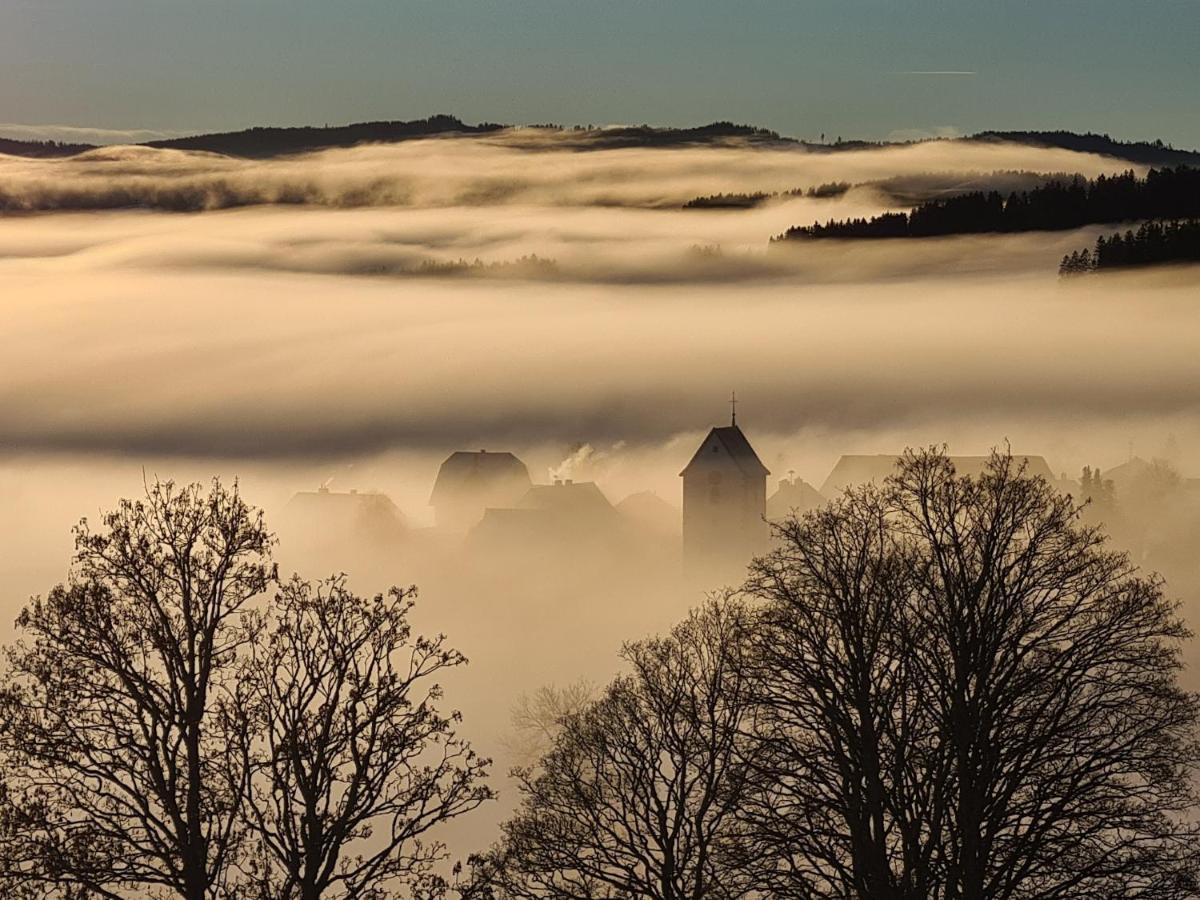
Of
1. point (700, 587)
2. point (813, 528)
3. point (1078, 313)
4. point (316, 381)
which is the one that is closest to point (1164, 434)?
point (1078, 313)

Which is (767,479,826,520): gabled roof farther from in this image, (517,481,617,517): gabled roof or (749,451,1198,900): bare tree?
(749,451,1198,900): bare tree

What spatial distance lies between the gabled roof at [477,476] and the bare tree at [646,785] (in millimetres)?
137802

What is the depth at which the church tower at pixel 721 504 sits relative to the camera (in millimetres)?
159375

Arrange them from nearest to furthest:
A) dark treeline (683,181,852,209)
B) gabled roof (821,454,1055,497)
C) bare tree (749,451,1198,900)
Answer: bare tree (749,451,1198,900) < gabled roof (821,454,1055,497) < dark treeline (683,181,852,209)

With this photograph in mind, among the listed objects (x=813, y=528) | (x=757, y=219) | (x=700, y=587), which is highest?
(x=757, y=219)

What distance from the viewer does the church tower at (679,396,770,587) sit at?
15938 cm

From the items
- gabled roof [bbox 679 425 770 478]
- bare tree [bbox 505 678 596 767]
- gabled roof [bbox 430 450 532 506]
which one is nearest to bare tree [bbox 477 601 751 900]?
bare tree [bbox 505 678 596 767]

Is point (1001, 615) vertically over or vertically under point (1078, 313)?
under

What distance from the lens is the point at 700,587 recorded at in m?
156

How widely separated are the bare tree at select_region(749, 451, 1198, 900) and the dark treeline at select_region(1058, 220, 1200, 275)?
124m

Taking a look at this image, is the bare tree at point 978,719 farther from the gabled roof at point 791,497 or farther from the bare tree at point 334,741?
the gabled roof at point 791,497

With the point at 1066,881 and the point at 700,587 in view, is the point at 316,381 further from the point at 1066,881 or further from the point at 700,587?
the point at 1066,881

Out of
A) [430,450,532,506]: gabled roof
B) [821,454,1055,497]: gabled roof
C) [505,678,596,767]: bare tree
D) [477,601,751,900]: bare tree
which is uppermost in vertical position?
[430,450,532,506]: gabled roof

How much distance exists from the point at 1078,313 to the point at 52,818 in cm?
16335
